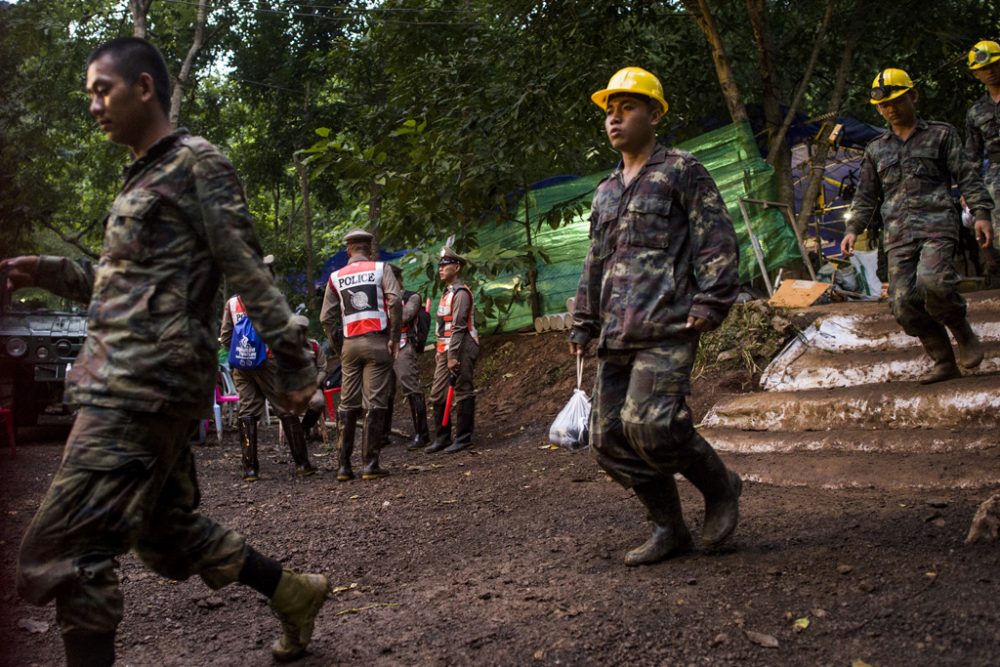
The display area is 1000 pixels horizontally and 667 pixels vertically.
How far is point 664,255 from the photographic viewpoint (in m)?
4.40

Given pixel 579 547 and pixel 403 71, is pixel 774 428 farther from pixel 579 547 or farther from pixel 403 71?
pixel 403 71

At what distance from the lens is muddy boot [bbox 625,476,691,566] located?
4.48 metres

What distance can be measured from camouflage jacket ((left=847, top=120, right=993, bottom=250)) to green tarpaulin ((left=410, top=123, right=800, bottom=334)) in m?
4.78

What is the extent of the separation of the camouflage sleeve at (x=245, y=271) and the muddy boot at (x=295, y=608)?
34.8 inches

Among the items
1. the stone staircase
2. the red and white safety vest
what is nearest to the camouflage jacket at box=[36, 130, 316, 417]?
the stone staircase

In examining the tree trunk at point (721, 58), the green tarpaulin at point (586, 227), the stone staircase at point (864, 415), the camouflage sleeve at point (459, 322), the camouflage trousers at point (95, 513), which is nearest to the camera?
the camouflage trousers at point (95, 513)

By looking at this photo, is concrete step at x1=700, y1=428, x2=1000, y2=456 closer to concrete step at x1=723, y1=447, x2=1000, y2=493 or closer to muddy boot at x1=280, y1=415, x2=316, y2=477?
concrete step at x1=723, y1=447, x2=1000, y2=493

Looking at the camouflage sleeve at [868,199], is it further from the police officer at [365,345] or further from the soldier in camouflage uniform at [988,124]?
the police officer at [365,345]

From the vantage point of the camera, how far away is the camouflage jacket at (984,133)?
6770 millimetres

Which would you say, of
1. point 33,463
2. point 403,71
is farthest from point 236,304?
point 403,71

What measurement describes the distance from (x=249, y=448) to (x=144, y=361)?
6543 millimetres

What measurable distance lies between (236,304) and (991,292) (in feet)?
22.7

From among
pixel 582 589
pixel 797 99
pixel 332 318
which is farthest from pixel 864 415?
pixel 797 99

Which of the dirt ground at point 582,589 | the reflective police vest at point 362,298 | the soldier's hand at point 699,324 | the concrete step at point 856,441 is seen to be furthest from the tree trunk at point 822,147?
the soldier's hand at point 699,324
